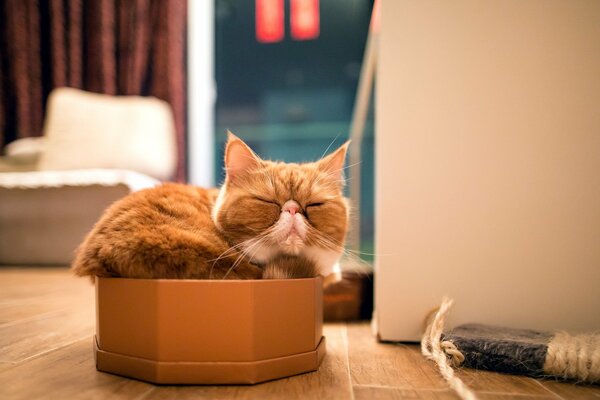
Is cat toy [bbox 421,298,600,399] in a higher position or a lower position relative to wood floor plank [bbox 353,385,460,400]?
higher

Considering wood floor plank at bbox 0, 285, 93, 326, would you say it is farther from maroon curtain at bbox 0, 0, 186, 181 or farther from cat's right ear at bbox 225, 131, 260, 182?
maroon curtain at bbox 0, 0, 186, 181

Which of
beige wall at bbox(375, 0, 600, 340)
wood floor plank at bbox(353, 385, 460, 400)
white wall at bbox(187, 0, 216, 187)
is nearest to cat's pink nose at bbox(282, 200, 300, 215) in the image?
beige wall at bbox(375, 0, 600, 340)

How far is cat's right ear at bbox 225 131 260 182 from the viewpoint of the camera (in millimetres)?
885

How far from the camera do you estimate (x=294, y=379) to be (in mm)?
722

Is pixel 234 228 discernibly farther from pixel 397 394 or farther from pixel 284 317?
pixel 397 394

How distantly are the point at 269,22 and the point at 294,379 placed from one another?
3669 millimetres

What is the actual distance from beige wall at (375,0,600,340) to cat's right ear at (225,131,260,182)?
309 mm

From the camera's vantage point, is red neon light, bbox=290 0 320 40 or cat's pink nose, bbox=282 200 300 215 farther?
red neon light, bbox=290 0 320 40

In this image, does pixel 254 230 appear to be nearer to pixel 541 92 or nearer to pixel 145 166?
pixel 541 92

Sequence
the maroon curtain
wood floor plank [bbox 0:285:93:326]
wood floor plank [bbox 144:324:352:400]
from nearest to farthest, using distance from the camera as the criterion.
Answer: wood floor plank [bbox 144:324:352:400] → wood floor plank [bbox 0:285:93:326] → the maroon curtain

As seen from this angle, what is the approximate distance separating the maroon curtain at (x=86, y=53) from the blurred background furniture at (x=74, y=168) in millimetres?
436

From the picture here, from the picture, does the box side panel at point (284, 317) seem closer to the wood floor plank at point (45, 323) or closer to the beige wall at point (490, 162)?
the beige wall at point (490, 162)

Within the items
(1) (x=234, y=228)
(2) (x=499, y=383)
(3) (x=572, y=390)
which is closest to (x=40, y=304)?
(1) (x=234, y=228)

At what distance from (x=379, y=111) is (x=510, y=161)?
32 cm
